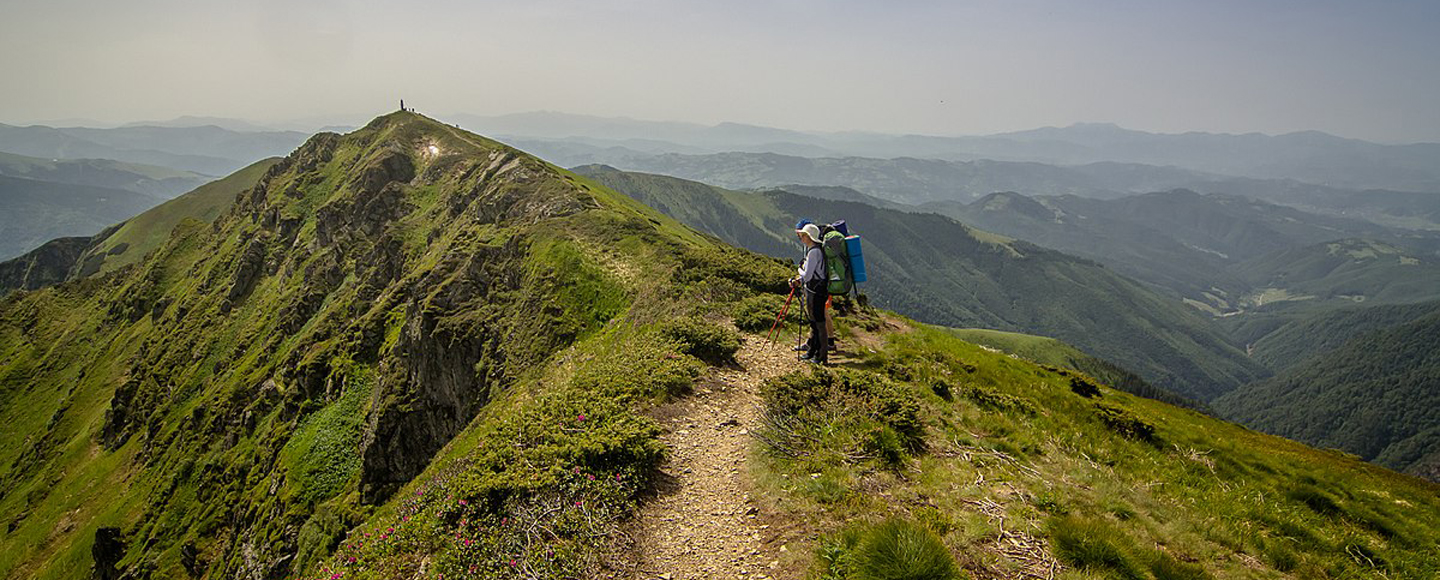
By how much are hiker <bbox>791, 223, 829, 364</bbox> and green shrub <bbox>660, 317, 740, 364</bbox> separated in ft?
10.4

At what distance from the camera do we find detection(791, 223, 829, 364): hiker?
16.8m

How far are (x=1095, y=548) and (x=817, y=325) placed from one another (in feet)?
31.9

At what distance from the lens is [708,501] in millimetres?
11000

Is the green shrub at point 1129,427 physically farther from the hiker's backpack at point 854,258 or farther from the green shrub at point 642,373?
the green shrub at point 642,373

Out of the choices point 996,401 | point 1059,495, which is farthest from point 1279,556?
point 996,401

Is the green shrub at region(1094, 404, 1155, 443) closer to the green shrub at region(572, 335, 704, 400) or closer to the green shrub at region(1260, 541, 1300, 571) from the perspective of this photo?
the green shrub at region(1260, 541, 1300, 571)

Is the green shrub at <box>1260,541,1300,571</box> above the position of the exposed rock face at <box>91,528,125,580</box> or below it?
above

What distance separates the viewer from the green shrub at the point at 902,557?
23.8ft

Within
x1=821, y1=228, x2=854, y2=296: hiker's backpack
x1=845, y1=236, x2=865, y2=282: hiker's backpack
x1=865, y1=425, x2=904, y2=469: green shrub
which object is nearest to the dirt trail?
x1=865, y1=425, x2=904, y2=469: green shrub

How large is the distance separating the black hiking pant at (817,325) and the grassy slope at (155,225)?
19898 cm

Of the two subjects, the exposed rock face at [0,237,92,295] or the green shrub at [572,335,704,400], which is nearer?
the green shrub at [572,335,704,400]

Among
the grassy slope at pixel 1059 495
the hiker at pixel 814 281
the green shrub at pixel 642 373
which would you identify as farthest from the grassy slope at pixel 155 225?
the grassy slope at pixel 1059 495

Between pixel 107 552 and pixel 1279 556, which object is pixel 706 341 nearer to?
pixel 1279 556

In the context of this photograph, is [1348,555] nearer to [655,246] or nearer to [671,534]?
[671,534]
